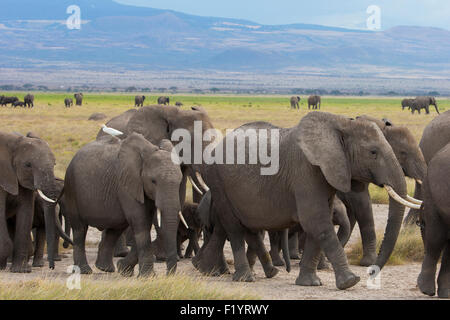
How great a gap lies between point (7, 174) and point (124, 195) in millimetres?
1621

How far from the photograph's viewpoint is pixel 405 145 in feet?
39.0

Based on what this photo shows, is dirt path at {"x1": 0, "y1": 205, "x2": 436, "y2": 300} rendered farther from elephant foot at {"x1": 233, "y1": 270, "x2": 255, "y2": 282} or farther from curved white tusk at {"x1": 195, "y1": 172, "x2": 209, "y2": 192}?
curved white tusk at {"x1": 195, "y1": 172, "x2": 209, "y2": 192}

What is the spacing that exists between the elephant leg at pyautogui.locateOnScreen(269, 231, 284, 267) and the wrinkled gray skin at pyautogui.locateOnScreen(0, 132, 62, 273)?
120 inches

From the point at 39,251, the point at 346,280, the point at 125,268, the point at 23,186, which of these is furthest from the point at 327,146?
the point at 39,251

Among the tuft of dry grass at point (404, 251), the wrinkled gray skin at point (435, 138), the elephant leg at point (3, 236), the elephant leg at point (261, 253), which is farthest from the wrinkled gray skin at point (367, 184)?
the elephant leg at point (3, 236)

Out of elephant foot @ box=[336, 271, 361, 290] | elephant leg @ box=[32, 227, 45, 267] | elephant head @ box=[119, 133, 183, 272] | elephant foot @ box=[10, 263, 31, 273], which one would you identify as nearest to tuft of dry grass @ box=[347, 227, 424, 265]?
elephant foot @ box=[336, 271, 361, 290]

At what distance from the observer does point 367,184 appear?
11805 mm

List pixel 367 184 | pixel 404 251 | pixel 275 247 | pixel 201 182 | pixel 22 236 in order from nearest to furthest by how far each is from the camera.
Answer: pixel 22 236 → pixel 367 184 → pixel 275 247 → pixel 404 251 → pixel 201 182

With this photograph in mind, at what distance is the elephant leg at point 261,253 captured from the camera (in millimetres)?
11156

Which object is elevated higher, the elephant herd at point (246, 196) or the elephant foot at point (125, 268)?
the elephant herd at point (246, 196)

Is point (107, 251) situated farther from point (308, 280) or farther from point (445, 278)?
point (445, 278)

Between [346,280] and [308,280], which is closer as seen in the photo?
[346,280]

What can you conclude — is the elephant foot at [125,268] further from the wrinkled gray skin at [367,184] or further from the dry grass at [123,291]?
the wrinkled gray skin at [367,184]
